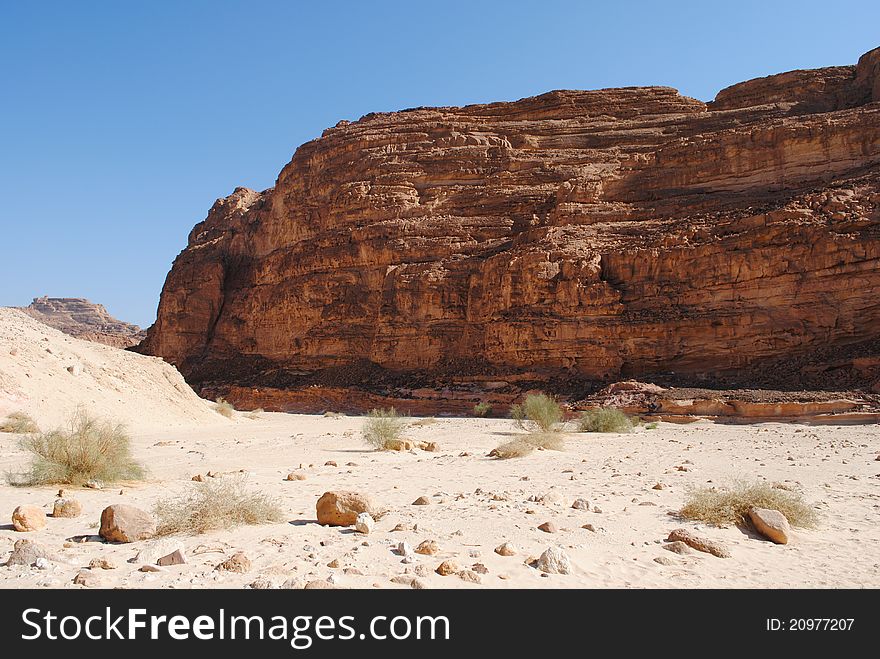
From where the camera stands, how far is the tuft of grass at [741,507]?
569cm

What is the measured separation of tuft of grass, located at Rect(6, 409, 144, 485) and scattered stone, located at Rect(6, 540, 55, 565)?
3.84m

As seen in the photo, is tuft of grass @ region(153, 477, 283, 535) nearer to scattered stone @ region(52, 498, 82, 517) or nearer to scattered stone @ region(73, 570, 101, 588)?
scattered stone @ region(52, 498, 82, 517)

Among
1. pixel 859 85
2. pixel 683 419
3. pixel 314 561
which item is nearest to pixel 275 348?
pixel 683 419

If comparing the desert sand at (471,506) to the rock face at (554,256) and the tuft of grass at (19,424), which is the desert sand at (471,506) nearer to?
the tuft of grass at (19,424)

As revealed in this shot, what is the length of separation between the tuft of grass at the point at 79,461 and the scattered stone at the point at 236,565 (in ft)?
15.5

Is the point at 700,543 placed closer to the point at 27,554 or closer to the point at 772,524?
the point at 772,524

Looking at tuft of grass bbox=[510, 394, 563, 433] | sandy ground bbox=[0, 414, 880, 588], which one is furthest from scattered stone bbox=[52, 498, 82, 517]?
tuft of grass bbox=[510, 394, 563, 433]

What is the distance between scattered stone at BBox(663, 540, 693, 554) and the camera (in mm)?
4719

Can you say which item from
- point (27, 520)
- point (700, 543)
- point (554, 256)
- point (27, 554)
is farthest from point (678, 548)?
point (554, 256)

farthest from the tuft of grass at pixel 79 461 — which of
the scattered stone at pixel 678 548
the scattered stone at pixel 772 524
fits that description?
the scattered stone at pixel 772 524

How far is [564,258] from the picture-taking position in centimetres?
3381

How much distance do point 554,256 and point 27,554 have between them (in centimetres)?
3224
